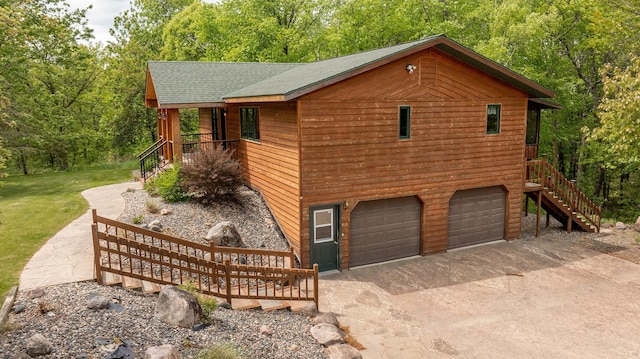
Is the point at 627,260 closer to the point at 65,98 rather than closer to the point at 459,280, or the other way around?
the point at 459,280

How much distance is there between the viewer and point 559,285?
12000 mm

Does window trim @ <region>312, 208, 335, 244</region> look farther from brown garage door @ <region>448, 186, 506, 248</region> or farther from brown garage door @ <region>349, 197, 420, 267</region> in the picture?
brown garage door @ <region>448, 186, 506, 248</region>

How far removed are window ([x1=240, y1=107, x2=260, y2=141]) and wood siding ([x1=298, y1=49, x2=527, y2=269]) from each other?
12.9ft

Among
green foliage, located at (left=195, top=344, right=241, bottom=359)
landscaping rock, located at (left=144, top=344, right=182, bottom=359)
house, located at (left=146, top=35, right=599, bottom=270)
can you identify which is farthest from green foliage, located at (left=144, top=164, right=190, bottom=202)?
landscaping rock, located at (left=144, top=344, right=182, bottom=359)

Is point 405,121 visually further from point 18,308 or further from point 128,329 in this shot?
point 18,308

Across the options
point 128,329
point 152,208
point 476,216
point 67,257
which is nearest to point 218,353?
point 128,329

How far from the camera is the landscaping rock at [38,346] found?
5.80m

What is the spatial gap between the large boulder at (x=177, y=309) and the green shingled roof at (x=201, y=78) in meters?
9.43

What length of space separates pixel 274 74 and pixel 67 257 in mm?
12664

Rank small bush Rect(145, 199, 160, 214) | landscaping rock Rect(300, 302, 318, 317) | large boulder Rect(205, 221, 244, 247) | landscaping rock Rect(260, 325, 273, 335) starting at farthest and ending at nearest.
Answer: small bush Rect(145, 199, 160, 214), large boulder Rect(205, 221, 244, 247), landscaping rock Rect(300, 302, 318, 317), landscaping rock Rect(260, 325, 273, 335)

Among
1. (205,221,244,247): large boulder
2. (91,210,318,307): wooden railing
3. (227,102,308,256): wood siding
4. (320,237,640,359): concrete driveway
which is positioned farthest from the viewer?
(227,102,308,256): wood siding

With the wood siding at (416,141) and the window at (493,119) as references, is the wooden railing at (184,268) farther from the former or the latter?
the window at (493,119)

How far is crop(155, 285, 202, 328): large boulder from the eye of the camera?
7.30 m

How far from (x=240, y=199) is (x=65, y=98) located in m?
22.8
